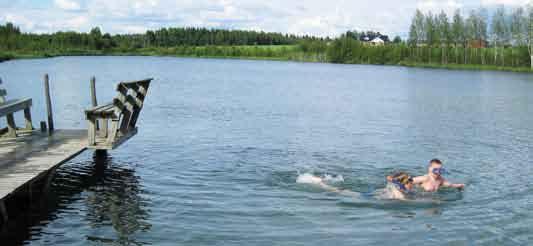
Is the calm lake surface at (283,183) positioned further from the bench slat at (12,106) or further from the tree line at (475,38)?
the tree line at (475,38)

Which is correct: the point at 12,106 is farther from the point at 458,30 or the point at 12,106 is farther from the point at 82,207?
the point at 458,30

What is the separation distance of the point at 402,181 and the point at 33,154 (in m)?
9.07

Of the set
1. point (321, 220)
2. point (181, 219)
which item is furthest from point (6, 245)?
point (321, 220)

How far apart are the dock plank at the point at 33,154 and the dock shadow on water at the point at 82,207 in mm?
663

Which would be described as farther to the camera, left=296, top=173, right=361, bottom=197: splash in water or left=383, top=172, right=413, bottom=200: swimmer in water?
left=296, top=173, right=361, bottom=197: splash in water

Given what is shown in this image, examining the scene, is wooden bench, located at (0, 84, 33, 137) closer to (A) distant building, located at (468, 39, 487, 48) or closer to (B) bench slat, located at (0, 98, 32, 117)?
(B) bench slat, located at (0, 98, 32, 117)

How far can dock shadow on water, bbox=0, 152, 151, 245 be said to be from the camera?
11.8m

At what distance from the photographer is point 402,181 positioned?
1439 cm

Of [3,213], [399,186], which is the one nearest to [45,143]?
[3,213]

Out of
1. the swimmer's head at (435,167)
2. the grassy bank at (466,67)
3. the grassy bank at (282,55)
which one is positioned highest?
the grassy bank at (282,55)

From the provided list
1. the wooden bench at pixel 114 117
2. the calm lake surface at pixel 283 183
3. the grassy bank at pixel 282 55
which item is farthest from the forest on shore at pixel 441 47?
the wooden bench at pixel 114 117

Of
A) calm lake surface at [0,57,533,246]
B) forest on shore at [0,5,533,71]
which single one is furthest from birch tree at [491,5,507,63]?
calm lake surface at [0,57,533,246]

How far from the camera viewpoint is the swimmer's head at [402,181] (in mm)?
14328

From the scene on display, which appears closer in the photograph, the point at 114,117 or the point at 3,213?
the point at 3,213
